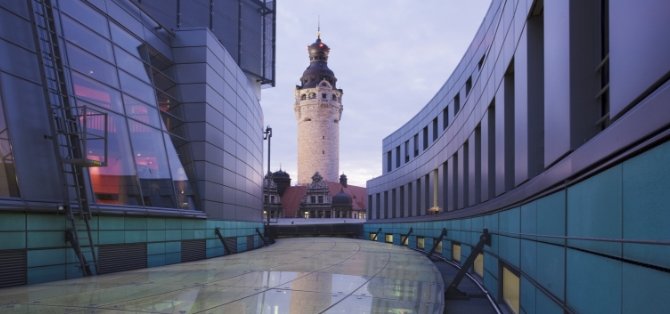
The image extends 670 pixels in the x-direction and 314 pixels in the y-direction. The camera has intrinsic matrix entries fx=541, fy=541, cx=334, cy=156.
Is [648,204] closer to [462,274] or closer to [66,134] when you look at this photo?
[462,274]

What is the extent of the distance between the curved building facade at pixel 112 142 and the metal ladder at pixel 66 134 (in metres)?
0.04

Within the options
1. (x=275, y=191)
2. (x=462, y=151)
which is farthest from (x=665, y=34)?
(x=275, y=191)

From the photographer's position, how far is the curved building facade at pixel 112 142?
12961 mm

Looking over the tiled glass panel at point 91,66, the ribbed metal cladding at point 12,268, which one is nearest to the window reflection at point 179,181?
the tiled glass panel at point 91,66

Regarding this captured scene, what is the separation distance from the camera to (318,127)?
395ft

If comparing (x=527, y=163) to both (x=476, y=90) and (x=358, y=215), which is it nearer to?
(x=476, y=90)

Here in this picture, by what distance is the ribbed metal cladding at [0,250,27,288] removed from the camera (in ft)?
38.4

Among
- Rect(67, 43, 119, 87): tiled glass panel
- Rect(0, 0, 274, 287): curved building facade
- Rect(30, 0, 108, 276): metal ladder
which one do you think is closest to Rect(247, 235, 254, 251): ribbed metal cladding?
Rect(0, 0, 274, 287): curved building facade

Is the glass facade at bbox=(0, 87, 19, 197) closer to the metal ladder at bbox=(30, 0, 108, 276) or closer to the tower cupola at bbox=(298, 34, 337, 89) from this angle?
the metal ladder at bbox=(30, 0, 108, 276)

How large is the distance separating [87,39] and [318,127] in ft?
339

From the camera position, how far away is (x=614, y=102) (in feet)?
16.4

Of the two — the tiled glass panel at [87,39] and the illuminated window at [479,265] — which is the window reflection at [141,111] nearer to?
the tiled glass panel at [87,39]

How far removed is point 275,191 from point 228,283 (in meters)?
88.6

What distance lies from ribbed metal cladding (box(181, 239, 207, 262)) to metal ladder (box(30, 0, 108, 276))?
609 centimetres
